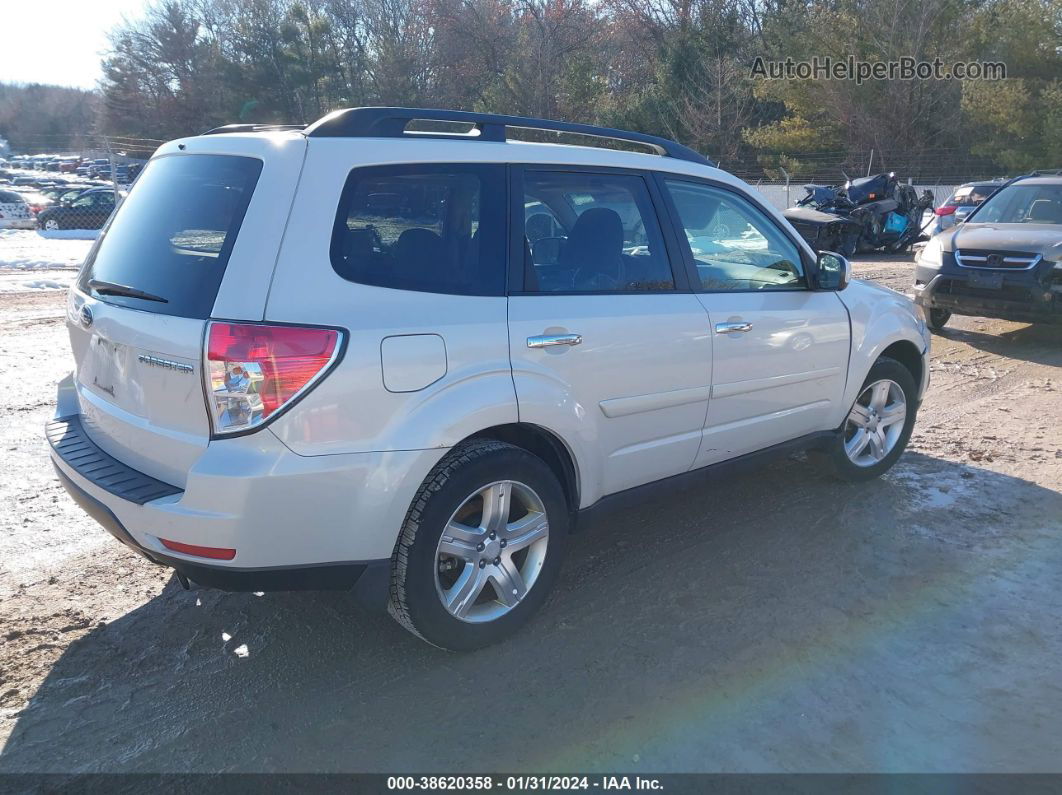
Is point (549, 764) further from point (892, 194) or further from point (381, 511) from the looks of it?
point (892, 194)

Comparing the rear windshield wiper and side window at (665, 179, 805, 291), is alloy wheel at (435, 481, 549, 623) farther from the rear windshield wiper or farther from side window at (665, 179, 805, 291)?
side window at (665, 179, 805, 291)

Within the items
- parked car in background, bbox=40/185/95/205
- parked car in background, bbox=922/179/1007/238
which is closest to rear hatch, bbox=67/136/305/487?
parked car in background, bbox=922/179/1007/238

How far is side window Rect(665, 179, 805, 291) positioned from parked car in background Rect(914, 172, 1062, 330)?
17.0 ft

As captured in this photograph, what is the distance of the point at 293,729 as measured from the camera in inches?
114

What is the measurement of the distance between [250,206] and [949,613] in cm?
320

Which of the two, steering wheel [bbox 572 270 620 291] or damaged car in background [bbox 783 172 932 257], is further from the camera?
damaged car in background [bbox 783 172 932 257]

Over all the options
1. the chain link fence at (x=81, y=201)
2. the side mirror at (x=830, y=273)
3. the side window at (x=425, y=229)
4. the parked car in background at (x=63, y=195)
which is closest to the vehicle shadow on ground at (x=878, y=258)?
the chain link fence at (x=81, y=201)

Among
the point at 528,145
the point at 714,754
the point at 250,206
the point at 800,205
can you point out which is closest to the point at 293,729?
the point at 714,754

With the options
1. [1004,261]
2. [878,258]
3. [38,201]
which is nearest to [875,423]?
[1004,261]

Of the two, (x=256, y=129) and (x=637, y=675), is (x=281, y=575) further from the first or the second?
(x=256, y=129)

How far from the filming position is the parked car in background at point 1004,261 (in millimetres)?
8336

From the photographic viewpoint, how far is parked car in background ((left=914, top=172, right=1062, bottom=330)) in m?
8.34

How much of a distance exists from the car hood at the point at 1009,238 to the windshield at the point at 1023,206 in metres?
0.26

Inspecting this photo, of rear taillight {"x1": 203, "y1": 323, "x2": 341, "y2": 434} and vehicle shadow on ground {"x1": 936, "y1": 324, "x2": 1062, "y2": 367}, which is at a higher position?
rear taillight {"x1": 203, "y1": 323, "x2": 341, "y2": 434}
